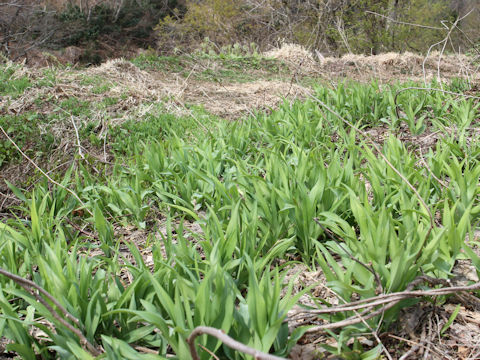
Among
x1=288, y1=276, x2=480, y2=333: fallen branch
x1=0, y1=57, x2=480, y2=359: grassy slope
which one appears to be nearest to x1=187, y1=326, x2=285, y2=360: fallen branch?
x1=0, y1=57, x2=480, y2=359: grassy slope

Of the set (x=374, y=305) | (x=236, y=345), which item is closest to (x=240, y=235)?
(x=374, y=305)

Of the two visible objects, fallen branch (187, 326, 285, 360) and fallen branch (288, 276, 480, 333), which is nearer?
fallen branch (187, 326, 285, 360)

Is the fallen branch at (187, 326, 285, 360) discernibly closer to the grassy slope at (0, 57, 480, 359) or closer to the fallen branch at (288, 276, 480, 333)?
the grassy slope at (0, 57, 480, 359)

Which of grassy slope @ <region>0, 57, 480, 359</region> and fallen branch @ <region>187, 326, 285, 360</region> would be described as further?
grassy slope @ <region>0, 57, 480, 359</region>

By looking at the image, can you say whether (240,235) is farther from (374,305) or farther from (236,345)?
(236,345)

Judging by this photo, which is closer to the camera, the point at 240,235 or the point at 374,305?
the point at 374,305

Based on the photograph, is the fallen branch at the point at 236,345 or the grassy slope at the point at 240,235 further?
the grassy slope at the point at 240,235

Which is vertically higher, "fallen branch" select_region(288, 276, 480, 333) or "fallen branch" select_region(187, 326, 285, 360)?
"fallen branch" select_region(187, 326, 285, 360)

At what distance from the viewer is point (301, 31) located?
1466cm

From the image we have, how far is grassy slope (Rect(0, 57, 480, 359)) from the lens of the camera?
1295 millimetres

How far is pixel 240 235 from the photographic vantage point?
1770 millimetres

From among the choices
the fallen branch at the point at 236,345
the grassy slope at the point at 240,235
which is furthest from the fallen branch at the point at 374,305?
the fallen branch at the point at 236,345

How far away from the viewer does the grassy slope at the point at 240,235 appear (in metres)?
1.29

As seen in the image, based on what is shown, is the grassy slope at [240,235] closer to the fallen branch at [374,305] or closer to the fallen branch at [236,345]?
the fallen branch at [374,305]
